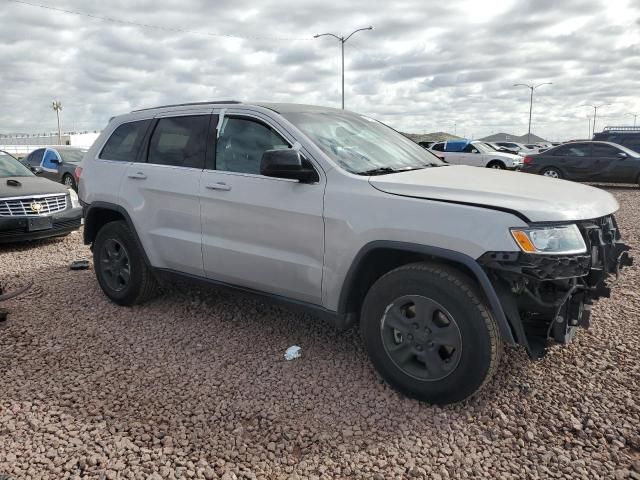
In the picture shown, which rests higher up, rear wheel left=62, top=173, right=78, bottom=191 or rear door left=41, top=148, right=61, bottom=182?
rear door left=41, top=148, right=61, bottom=182

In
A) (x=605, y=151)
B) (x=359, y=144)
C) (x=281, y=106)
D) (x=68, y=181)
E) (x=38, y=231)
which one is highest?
(x=281, y=106)

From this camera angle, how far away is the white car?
66.2 ft

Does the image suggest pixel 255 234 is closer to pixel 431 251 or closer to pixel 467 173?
pixel 431 251

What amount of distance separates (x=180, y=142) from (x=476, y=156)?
18.1 meters

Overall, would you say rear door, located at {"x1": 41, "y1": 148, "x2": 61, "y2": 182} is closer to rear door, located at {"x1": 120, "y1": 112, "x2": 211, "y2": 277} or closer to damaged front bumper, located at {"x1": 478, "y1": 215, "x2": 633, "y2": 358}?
rear door, located at {"x1": 120, "y1": 112, "x2": 211, "y2": 277}

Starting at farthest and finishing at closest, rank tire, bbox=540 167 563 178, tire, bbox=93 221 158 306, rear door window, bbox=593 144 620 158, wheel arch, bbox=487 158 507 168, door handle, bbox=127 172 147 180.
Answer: wheel arch, bbox=487 158 507 168
tire, bbox=540 167 563 178
rear door window, bbox=593 144 620 158
tire, bbox=93 221 158 306
door handle, bbox=127 172 147 180

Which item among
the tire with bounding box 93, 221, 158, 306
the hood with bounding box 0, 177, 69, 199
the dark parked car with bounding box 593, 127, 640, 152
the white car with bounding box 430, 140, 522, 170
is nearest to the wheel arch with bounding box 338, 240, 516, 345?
the tire with bounding box 93, 221, 158, 306

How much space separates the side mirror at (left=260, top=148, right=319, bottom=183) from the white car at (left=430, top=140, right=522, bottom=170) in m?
17.2

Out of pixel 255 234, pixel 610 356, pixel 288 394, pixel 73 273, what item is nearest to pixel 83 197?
pixel 73 273

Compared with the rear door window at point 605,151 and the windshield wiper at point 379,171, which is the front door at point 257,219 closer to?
the windshield wiper at point 379,171

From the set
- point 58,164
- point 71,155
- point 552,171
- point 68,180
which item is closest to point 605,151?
point 552,171

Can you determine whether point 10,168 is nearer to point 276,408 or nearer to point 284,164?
point 284,164

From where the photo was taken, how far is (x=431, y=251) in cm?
287

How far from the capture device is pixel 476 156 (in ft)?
67.5
